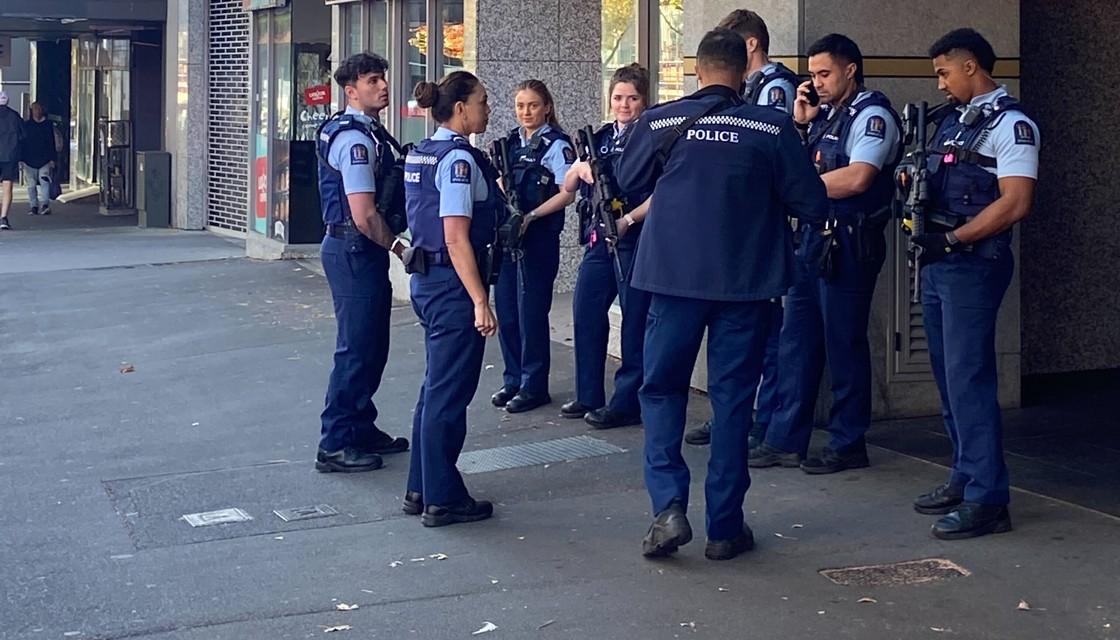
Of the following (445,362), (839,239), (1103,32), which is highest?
(1103,32)

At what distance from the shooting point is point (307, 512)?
6.95 meters

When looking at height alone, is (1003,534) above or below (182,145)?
below

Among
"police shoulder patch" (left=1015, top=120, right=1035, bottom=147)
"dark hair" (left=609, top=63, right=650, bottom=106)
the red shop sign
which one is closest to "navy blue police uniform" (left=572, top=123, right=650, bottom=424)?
"dark hair" (left=609, top=63, right=650, bottom=106)

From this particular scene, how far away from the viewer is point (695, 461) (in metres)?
7.71

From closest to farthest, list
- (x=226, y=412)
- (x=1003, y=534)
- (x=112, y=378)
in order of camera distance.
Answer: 1. (x=1003, y=534)
2. (x=226, y=412)
3. (x=112, y=378)

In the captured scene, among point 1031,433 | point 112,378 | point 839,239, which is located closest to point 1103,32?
point 1031,433

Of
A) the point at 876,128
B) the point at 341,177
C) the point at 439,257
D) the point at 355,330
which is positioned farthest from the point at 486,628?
the point at 876,128

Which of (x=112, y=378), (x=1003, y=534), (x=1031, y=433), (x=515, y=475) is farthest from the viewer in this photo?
(x=112, y=378)

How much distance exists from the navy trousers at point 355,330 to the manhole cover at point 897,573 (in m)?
2.74

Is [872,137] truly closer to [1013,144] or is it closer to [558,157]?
[1013,144]

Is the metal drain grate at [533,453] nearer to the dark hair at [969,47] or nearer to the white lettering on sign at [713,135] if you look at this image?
the white lettering on sign at [713,135]

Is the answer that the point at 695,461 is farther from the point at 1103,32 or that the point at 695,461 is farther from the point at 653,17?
the point at 653,17

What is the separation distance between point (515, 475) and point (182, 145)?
48.3 ft

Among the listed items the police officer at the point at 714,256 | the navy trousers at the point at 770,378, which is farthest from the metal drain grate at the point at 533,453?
the police officer at the point at 714,256
